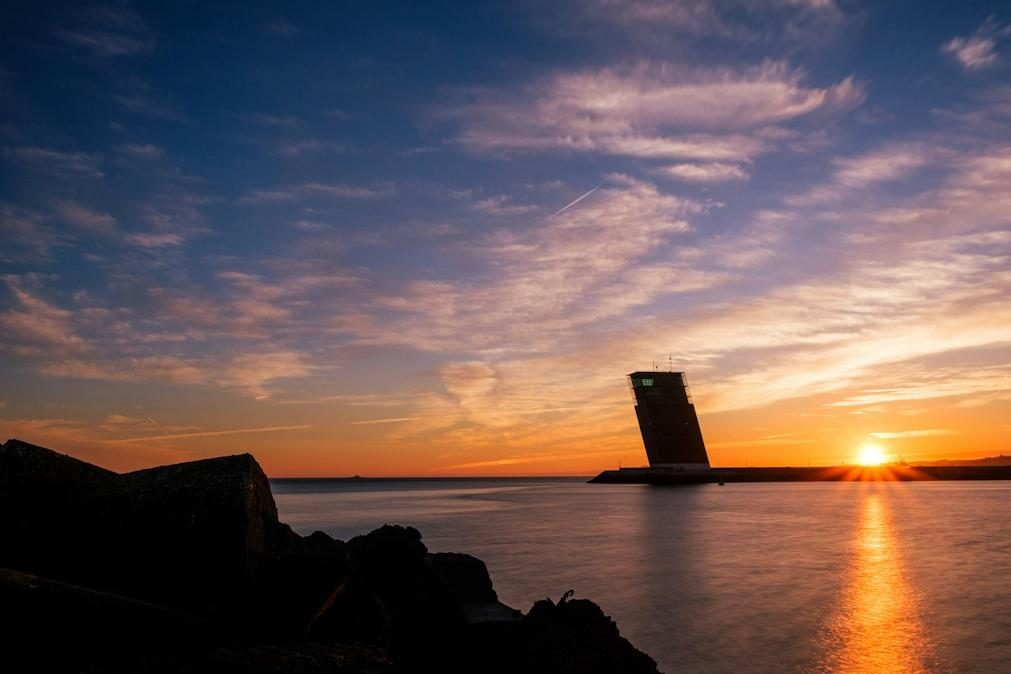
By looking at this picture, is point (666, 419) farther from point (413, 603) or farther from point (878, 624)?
point (413, 603)

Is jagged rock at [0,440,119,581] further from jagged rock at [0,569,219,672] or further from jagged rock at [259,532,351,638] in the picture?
jagged rock at [259,532,351,638]

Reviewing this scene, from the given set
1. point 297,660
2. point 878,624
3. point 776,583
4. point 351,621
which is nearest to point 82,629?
point 297,660

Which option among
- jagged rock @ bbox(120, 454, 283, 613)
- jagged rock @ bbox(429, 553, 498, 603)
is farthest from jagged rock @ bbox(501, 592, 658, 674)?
jagged rock @ bbox(120, 454, 283, 613)

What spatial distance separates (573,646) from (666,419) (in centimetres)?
12050

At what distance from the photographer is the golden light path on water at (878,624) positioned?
630 inches

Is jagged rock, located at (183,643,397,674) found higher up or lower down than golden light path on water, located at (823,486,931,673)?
higher up

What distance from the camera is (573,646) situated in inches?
377

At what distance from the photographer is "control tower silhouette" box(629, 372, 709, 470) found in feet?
Result: 410

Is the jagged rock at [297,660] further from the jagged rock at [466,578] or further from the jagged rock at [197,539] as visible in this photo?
the jagged rock at [466,578]

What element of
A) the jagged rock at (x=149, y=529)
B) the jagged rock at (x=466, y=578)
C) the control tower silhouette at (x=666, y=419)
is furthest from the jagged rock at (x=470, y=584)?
the control tower silhouette at (x=666, y=419)

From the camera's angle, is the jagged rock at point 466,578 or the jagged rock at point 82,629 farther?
the jagged rock at point 466,578

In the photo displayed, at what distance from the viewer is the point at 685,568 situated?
97.3ft

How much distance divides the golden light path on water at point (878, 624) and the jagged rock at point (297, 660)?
542 inches

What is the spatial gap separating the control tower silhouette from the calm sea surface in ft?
232
